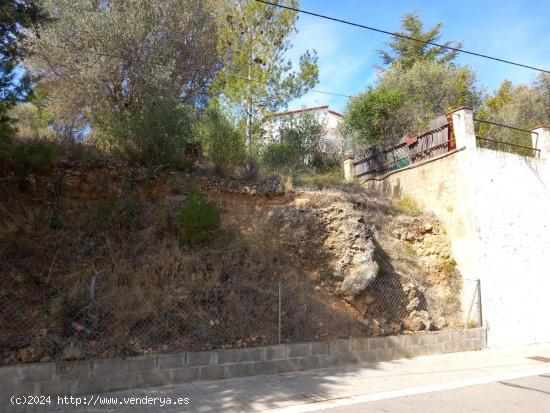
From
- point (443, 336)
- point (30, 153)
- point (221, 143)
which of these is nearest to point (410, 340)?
point (443, 336)

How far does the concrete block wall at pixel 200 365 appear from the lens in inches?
211

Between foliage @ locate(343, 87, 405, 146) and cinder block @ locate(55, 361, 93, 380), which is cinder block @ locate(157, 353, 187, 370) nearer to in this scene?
cinder block @ locate(55, 361, 93, 380)

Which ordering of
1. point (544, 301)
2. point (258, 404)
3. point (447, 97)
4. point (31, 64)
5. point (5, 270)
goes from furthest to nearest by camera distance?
1. point (447, 97)
2. point (31, 64)
3. point (544, 301)
4. point (5, 270)
5. point (258, 404)

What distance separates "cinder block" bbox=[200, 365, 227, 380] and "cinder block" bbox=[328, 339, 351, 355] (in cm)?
207

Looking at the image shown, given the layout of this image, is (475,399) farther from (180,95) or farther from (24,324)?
(180,95)

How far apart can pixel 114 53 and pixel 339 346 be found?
405 inches

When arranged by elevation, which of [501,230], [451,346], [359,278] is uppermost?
[501,230]

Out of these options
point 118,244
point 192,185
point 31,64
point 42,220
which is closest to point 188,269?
point 118,244

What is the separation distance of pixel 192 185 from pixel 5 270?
3976 mm

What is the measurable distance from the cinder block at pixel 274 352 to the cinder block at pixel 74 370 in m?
2.69

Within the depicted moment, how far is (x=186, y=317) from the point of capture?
6734 millimetres

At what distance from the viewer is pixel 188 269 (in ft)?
24.9

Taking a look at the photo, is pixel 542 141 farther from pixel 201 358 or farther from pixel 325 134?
pixel 201 358

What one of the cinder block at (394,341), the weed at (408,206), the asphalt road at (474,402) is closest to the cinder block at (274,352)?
the asphalt road at (474,402)
